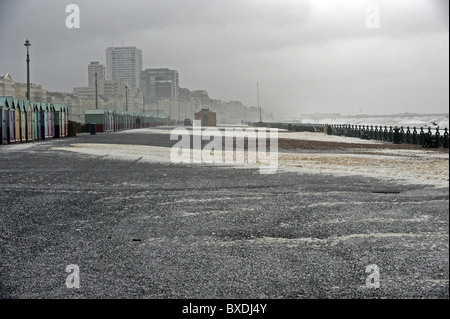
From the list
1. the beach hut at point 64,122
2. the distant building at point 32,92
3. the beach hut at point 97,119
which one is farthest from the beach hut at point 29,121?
the distant building at point 32,92

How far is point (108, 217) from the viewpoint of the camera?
7.87m

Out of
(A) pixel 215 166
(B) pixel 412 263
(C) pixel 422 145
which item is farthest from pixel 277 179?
(C) pixel 422 145

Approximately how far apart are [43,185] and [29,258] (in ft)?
21.5

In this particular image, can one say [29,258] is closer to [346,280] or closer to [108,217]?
[108,217]

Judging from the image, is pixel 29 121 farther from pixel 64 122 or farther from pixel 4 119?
pixel 64 122

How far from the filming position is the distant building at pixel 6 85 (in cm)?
14900

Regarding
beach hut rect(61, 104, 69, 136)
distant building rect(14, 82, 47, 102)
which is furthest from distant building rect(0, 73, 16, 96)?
beach hut rect(61, 104, 69, 136)

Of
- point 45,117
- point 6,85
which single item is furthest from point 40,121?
point 6,85

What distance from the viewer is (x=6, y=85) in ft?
506

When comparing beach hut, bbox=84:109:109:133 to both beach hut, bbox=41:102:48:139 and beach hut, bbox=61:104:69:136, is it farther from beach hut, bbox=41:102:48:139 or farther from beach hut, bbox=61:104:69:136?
beach hut, bbox=41:102:48:139

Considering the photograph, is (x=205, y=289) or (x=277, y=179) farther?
(x=277, y=179)

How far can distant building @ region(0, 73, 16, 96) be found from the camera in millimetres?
149000

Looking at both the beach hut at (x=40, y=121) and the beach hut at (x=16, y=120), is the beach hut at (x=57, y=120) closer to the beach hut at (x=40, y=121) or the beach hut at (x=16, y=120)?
the beach hut at (x=40, y=121)
